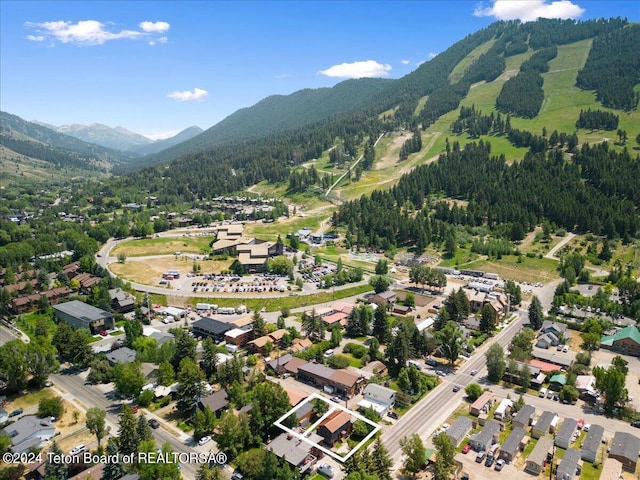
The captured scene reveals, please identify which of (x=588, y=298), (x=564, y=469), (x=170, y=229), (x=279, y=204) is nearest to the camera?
(x=564, y=469)

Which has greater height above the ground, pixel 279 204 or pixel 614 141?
pixel 614 141

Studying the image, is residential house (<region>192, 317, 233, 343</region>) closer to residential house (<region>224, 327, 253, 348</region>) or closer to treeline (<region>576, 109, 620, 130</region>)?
residential house (<region>224, 327, 253, 348</region>)

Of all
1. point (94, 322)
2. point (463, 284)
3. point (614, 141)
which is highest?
point (614, 141)

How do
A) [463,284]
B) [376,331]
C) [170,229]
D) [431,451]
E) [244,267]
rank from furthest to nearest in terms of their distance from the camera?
[170,229]
[244,267]
[463,284]
[376,331]
[431,451]

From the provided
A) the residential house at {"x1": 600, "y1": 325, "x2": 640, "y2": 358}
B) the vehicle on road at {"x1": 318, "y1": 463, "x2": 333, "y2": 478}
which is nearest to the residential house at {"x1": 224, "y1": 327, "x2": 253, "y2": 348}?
the vehicle on road at {"x1": 318, "y1": 463, "x2": 333, "y2": 478}

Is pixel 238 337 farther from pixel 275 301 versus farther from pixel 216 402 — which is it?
pixel 275 301

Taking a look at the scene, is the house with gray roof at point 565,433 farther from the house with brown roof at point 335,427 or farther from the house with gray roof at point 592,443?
the house with brown roof at point 335,427

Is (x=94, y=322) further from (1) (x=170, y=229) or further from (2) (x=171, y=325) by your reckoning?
(1) (x=170, y=229)

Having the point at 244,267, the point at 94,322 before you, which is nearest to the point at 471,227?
the point at 244,267
